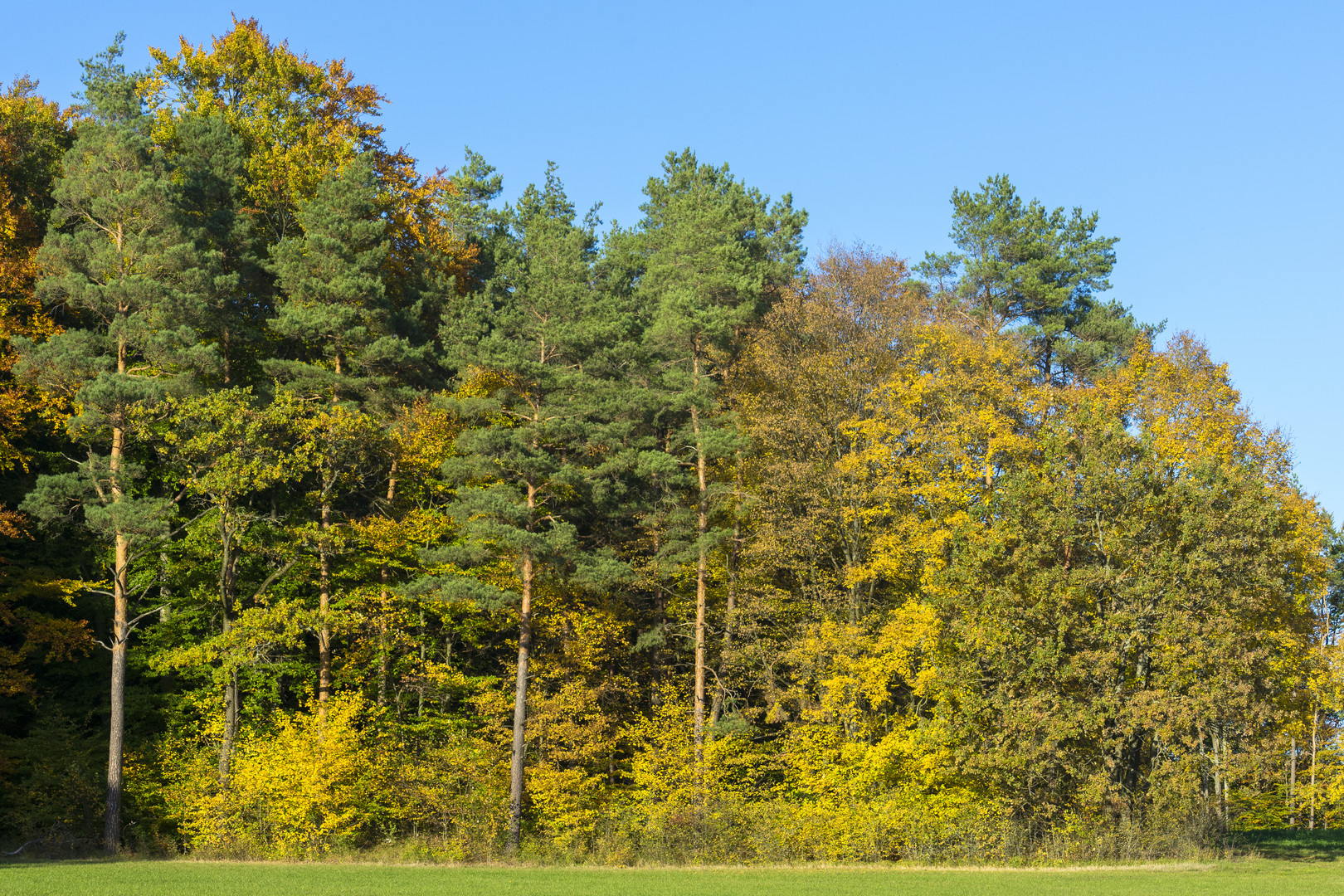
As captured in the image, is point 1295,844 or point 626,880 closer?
point 626,880

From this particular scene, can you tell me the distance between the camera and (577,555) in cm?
3503

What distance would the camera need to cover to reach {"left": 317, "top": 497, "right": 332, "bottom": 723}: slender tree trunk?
33.0m

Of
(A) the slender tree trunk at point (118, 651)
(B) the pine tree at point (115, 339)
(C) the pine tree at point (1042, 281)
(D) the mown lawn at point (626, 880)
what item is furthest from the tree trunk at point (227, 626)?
(C) the pine tree at point (1042, 281)

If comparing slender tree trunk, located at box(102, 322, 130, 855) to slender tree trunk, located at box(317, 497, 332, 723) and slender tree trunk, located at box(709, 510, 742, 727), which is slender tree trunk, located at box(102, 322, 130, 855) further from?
slender tree trunk, located at box(709, 510, 742, 727)

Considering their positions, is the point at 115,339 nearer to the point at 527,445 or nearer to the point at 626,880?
the point at 527,445

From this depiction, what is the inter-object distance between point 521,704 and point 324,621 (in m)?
6.15

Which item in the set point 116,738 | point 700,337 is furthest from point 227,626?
point 700,337

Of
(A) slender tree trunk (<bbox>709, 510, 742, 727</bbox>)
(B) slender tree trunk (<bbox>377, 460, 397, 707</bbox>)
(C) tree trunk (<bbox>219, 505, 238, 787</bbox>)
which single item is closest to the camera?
(C) tree trunk (<bbox>219, 505, 238, 787</bbox>)

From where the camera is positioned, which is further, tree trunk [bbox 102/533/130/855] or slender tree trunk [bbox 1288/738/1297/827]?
slender tree trunk [bbox 1288/738/1297/827]

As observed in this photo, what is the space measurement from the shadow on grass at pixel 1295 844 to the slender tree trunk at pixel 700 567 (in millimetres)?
16607

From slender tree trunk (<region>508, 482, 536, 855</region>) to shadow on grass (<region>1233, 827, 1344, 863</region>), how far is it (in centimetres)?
2130

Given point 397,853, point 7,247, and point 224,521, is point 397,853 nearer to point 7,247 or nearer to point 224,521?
point 224,521

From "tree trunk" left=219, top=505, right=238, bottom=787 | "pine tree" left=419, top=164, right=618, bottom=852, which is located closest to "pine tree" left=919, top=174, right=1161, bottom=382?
"pine tree" left=419, top=164, right=618, bottom=852

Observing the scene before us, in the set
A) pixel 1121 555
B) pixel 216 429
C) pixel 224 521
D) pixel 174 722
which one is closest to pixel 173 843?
pixel 174 722
